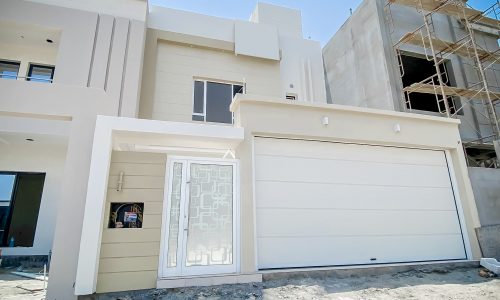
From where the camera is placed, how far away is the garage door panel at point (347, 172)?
6.05 metres

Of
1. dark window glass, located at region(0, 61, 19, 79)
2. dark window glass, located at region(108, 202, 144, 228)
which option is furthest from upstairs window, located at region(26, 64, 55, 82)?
dark window glass, located at region(108, 202, 144, 228)

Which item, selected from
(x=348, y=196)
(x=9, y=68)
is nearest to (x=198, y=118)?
(x=348, y=196)

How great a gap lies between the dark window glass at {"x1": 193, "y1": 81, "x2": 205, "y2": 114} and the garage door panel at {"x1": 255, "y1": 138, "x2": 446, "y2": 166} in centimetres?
397

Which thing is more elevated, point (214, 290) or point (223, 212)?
point (223, 212)

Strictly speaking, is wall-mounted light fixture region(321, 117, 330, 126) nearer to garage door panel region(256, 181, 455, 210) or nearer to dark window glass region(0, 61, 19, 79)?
garage door panel region(256, 181, 455, 210)

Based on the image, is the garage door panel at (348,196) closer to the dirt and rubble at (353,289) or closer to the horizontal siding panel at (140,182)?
the dirt and rubble at (353,289)

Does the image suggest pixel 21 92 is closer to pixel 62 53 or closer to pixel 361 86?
pixel 62 53

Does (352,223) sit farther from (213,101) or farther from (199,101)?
(199,101)

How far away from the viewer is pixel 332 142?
6.63 meters

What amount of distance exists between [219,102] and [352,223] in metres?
5.83

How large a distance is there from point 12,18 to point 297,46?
9.25m

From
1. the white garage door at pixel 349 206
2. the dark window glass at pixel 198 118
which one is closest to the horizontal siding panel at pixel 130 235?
the white garage door at pixel 349 206

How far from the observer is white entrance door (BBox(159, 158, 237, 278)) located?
4.98m

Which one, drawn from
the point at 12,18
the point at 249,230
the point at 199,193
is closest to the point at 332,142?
the point at 249,230
